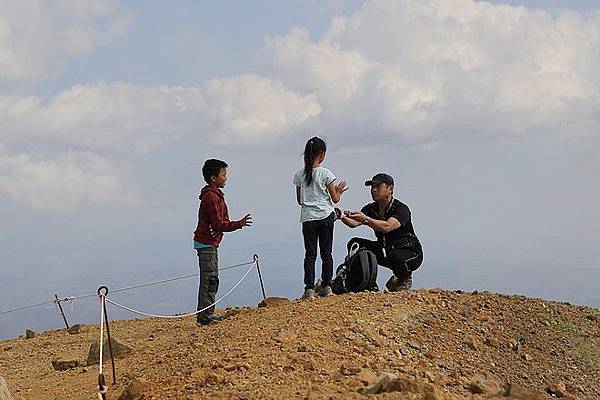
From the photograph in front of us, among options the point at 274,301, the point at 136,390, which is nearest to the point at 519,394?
the point at 136,390

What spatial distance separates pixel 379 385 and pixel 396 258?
3.78m

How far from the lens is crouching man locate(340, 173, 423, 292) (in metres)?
9.55

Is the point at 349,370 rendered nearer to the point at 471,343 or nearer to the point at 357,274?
the point at 471,343

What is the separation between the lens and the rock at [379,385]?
6.07m

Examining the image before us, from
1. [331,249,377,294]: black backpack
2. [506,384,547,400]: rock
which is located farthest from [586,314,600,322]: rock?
[506,384,547,400]: rock

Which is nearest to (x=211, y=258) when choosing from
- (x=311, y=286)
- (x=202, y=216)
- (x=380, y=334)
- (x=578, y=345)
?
(x=202, y=216)

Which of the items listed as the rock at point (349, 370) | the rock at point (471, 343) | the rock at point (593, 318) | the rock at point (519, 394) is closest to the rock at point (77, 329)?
the rock at point (471, 343)

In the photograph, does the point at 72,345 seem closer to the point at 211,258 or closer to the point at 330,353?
the point at 211,258

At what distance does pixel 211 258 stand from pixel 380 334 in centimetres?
315

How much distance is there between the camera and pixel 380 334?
789 cm

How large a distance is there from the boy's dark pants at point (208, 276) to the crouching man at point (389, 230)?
5.95ft

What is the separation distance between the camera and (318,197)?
32.1 feet

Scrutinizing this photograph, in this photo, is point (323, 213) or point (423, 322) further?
point (323, 213)

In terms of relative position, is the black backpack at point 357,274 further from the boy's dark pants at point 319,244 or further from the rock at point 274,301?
the rock at point 274,301
